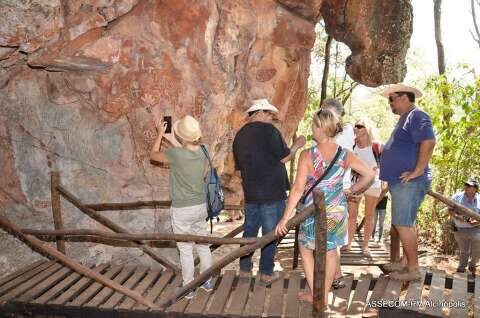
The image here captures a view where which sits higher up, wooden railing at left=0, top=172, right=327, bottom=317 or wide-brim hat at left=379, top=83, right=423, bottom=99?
wide-brim hat at left=379, top=83, right=423, bottom=99

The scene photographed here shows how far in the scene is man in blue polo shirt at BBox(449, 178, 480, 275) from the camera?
7.16m

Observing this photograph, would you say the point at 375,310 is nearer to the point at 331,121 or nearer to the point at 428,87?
the point at 331,121

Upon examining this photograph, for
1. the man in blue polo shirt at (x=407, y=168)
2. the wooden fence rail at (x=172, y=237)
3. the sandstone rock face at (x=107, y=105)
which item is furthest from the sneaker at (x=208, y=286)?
the sandstone rock face at (x=107, y=105)

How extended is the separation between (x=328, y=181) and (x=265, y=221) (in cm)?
101

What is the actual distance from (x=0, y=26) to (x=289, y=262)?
620cm

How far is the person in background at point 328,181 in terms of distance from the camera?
3920mm

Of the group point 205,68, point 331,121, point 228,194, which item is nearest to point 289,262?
point 228,194

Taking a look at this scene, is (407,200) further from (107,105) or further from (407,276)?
(107,105)

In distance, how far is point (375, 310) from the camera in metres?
4.36

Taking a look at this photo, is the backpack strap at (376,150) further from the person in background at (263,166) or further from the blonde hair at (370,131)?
the person in background at (263,166)

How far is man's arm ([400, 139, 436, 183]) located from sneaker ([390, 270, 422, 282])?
1.04m

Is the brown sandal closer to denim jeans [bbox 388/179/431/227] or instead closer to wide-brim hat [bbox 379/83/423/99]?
denim jeans [bbox 388/179/431/227]

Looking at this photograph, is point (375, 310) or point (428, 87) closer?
point (375, 310)

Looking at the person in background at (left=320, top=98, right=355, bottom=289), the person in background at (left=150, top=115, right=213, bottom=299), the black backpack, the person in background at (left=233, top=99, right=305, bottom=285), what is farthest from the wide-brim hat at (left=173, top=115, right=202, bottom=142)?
the person in background at (left=320, top=98, right=355, bottom=289)
